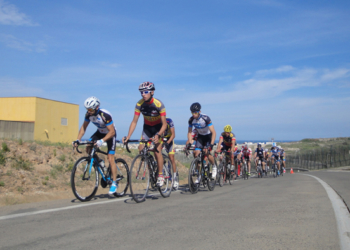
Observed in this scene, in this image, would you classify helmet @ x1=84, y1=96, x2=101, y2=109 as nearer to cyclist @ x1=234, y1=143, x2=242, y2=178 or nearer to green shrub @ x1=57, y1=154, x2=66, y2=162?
green shrub @ x1=57, y1=154, x2=66, y2=162

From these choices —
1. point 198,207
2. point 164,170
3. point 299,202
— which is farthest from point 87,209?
point 299,202

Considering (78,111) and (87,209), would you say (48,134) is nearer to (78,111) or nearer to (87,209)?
(78,111)

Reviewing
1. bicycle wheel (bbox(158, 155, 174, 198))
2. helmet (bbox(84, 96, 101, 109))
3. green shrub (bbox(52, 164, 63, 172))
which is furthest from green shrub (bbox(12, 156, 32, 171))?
bicycle wheel (bbox(158, 155, 174, 198))

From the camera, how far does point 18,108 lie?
3747cm

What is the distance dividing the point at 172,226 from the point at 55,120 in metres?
36.8

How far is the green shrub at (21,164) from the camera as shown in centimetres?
951

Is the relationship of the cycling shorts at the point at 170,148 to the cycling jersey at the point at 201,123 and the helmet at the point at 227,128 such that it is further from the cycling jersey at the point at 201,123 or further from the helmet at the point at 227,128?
the helmet at the point at 227,128

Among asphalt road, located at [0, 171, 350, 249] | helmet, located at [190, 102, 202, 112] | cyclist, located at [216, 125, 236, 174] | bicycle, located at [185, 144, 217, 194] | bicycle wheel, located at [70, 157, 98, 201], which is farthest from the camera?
cyclist, located at [216, 125, 236, 174]

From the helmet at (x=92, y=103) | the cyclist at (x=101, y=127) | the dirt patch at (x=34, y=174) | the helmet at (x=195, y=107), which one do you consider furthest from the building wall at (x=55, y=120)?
the helmet at (x=92, y=103)

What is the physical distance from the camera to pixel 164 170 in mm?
8398

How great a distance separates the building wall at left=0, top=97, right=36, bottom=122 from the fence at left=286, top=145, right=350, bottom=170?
35192 millimetres

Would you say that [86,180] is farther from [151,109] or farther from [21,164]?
[21,164]


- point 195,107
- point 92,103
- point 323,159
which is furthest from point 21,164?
point 323,159

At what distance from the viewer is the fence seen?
46.3 metres
